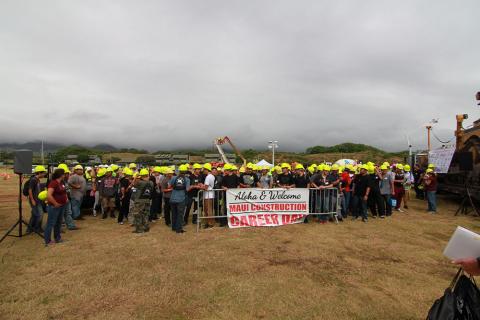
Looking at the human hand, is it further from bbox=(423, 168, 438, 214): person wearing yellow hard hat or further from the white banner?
the white banner

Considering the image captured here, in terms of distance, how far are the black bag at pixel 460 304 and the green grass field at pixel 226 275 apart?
1460 mm

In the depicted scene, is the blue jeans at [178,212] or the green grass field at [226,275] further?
the blue jeans at [178,212]

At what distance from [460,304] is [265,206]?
6.16m

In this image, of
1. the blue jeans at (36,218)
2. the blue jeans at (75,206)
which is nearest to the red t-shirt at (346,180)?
the blue jeans at (75,206)

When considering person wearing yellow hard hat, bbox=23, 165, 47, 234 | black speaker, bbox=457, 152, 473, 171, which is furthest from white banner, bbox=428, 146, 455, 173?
person wearing yellow hard hat, bbox=23, 165, 47, 234

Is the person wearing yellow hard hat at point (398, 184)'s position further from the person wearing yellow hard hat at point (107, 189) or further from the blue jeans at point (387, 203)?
the person wearing yellow hard hat at point (107, 189)

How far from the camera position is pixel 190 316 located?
3744 millimetres

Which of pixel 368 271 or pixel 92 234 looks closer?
pixel 368 271

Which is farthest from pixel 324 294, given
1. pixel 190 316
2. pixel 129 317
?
pixel 129 317

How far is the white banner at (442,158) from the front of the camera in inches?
524

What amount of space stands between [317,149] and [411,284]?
108m

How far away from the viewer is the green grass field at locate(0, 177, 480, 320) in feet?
12.9

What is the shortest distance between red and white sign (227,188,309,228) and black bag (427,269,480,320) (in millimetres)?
6022

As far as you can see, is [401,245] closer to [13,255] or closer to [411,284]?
[411,284]
